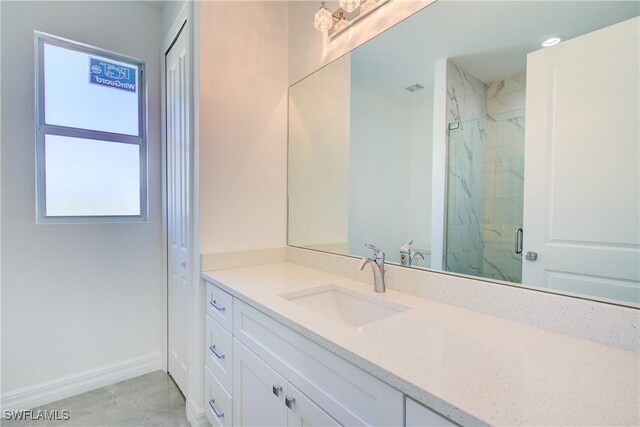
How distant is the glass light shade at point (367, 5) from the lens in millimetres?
1324

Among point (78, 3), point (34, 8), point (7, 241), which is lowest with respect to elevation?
point (7, 241)

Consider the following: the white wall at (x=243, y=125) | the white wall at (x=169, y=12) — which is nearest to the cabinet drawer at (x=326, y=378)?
the white wall at (x=243, y=125)

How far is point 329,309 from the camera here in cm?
128

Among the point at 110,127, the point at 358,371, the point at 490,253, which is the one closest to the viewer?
the point at 358,371

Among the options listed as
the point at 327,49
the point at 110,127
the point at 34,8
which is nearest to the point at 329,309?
the point at 327,49

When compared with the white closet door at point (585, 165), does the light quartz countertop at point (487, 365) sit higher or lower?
lower

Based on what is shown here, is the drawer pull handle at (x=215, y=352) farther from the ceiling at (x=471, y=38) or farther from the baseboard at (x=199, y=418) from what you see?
the ceiling at (x=471, y=38)

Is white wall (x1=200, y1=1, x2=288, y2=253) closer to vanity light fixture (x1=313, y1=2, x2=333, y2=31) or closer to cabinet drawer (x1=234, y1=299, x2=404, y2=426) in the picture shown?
vanity light fixture (x1=313, y1=2, x2=333, y2=31)

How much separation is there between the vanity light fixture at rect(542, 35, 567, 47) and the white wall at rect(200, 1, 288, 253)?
1357 mm

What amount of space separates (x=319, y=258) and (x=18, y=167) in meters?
1.84

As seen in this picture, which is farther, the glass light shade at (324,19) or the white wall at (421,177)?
the glass light shade at (324,19)

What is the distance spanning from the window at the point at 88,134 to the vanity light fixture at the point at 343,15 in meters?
1.46

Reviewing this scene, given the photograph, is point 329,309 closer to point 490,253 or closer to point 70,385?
point 490,253

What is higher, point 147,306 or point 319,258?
point 319,258
